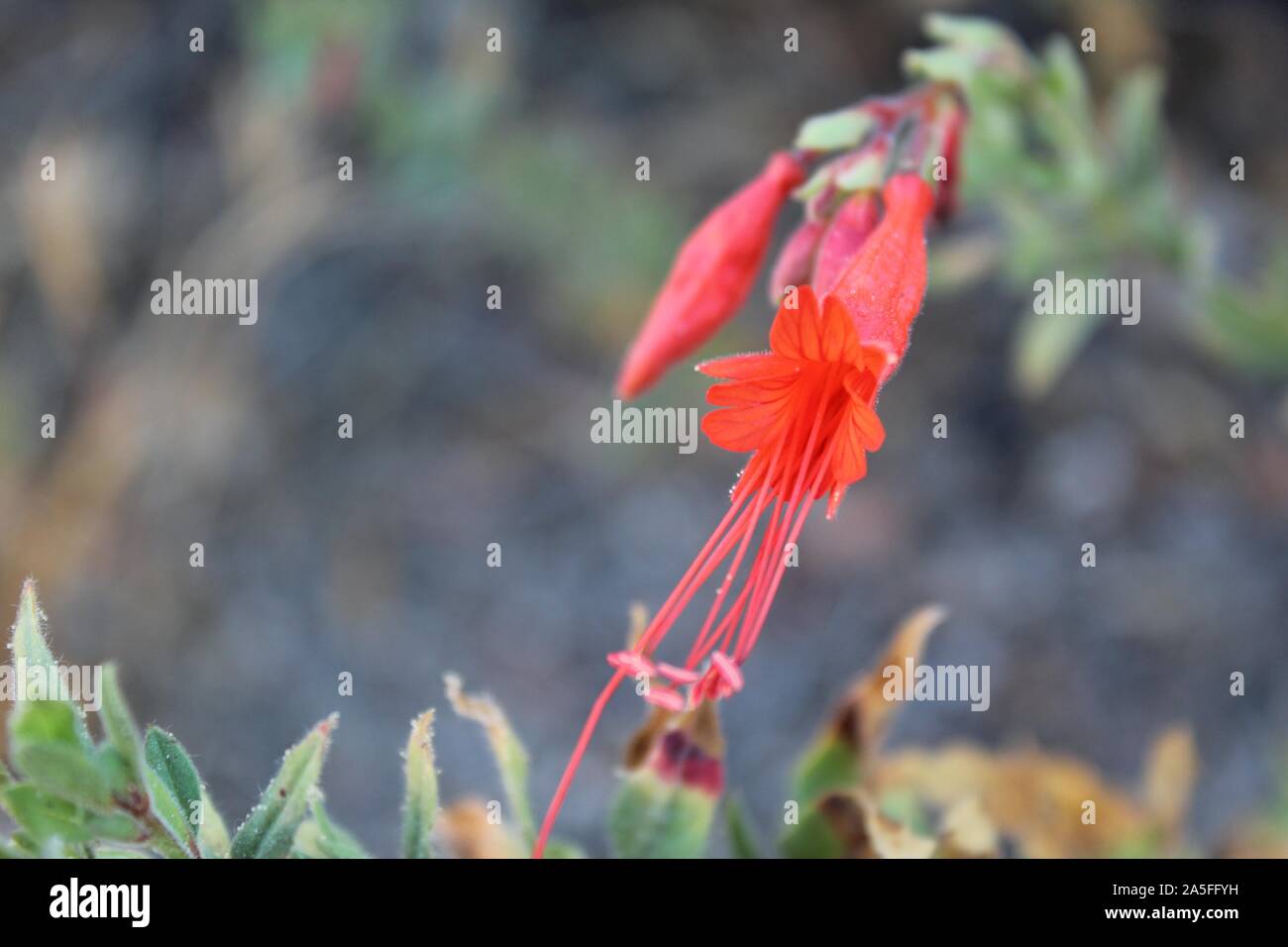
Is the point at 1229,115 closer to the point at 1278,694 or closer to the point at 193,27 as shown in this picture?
the point at 1278,694

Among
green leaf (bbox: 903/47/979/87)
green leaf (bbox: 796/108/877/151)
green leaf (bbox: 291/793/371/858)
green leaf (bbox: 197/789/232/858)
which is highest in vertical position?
green leaf (bbox: 903/47/979/87)

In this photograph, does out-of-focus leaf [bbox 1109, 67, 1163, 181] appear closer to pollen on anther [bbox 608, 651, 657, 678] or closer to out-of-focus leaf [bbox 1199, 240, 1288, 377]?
out-of-focus leaf [bbox 1199, 240, 1288, 377]

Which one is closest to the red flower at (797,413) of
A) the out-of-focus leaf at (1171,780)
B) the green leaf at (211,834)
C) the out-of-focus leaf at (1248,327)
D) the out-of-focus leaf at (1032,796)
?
the green leaf at (211,834)

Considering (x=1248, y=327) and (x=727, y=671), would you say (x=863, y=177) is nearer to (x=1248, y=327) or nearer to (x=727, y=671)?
(x=727, y=671)

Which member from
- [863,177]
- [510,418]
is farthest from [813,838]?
[510,418]

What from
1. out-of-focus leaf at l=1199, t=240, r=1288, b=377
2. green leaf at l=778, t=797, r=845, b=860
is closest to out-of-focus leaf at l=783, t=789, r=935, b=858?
green leaf at l=778, t=797, r=845, b=860

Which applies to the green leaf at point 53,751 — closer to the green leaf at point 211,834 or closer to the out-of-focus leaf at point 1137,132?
the green leaf at point 211,834
